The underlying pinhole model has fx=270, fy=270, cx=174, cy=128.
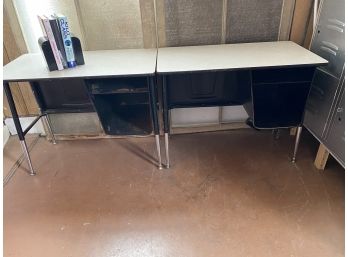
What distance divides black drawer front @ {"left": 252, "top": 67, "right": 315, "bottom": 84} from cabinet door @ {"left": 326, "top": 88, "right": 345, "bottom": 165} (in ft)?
0.77

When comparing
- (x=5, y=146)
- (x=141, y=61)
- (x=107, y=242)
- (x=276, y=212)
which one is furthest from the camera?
(x=5, y=146)

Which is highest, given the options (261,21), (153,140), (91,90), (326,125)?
(261,21)

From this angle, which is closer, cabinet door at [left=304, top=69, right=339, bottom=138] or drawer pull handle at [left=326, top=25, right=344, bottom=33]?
drawer pull handle at [left=326, top=25, right=344, bottom=33]

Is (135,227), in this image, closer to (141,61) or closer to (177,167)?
(177,167)

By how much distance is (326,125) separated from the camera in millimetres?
1761

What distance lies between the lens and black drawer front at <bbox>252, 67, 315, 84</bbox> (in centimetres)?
163

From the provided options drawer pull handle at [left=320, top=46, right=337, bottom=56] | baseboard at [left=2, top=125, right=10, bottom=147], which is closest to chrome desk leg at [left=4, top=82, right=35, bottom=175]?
baseboard at [left=2, top=125, right=10, bottom=147]

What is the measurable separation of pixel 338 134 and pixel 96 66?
1.54 metres

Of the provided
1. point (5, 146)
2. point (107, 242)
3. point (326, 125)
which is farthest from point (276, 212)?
point (5, 146)

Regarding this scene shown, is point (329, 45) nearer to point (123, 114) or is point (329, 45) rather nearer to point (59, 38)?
point (123, 114)

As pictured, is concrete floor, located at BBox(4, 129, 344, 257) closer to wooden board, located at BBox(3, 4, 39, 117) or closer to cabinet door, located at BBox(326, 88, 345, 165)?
cabinet door, located at BBox(326, 88, 345, 165)

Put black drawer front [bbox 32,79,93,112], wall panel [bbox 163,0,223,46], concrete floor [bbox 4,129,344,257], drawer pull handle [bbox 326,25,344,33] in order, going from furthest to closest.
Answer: black drawer front [bbox 32,79,93,112] → wall panel [bbox 163,0,223,46] → drawer pull handle [bbox 326,25,344,33] → concrete floor [bbox 4,129,344,257]

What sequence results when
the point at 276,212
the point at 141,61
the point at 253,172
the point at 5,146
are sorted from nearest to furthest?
1. the point at 276,212
2. the point at 141,61
3. the point at 253,172
4. the point at 5,146

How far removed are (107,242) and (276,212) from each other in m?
0.99
